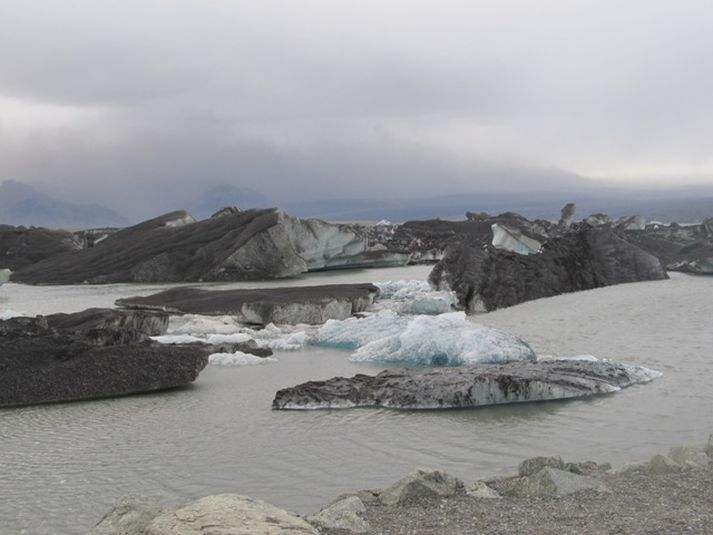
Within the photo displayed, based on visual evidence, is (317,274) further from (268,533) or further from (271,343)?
(268,533)

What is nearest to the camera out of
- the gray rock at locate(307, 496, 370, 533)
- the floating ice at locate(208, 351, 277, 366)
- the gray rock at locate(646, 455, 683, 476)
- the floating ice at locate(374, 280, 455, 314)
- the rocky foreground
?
the rocky foreground

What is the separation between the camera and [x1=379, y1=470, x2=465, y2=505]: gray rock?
6957 millimetres

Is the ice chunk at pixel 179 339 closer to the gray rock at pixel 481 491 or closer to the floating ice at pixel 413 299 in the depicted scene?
the floating ice at pixel 413 299

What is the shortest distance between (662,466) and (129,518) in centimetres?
525

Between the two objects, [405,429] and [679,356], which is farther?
[679,356]

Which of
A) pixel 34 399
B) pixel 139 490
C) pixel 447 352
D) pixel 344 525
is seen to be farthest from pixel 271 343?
pixel 344 525

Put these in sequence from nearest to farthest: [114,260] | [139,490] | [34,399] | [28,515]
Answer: [28,515], [139,490], [34,399], [114,260]

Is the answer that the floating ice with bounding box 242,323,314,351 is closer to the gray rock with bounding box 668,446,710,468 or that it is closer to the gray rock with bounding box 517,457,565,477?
the gray rock with bounding box 517,457,565,477

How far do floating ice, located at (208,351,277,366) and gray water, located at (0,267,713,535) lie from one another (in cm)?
51

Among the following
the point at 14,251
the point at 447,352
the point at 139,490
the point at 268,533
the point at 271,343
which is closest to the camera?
the point at 268,533

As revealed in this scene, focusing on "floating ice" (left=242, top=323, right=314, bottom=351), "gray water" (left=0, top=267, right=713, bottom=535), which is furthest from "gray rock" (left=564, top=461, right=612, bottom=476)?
"floating ice" (left=242, top=323, right=314, bottom=351)

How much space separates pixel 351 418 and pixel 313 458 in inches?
77.5

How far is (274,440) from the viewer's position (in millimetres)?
10078

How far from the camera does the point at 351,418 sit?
11102 millimetres
